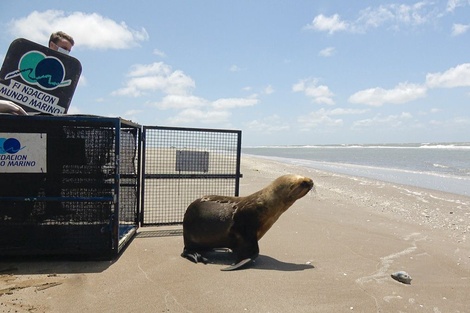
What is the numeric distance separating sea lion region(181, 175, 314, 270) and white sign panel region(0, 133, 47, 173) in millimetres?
2094

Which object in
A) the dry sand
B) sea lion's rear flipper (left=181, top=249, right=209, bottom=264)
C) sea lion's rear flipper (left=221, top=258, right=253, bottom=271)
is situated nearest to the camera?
the dry sand

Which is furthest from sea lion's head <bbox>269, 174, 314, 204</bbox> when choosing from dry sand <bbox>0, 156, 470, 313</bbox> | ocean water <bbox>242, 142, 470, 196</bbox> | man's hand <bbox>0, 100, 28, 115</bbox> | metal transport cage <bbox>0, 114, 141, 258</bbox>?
ocean water <bbox>242, 142, 470, 196</bbox>

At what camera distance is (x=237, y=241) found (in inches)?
207

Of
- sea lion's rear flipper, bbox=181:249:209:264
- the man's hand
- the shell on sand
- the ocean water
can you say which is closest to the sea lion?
sea lion's rear flipper, bbox=181:249:209:264

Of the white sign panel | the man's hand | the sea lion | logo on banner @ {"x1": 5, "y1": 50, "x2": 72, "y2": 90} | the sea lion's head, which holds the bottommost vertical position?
the sea lion

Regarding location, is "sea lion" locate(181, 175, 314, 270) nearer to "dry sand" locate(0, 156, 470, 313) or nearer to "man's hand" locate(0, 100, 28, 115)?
"dry sand" locate(0, 156, 470, 313)

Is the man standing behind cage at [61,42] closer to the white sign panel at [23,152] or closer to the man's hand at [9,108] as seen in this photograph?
the man's hand at [9,108]

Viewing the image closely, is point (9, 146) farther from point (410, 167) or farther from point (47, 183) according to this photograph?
point (410, 167)

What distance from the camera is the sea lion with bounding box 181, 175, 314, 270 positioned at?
528 centimetres

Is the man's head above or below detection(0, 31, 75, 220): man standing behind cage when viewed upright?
above

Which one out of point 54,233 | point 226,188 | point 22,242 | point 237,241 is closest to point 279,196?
point 237,241

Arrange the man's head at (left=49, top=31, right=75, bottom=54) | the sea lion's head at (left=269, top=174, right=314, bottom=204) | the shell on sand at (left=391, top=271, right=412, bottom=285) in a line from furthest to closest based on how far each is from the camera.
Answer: the man's head at (left=49, top=31, right=75, bottom=54)
the sea lion's head at (left=269, top=174, right=314, bottom=204)
the shell on sand at (left=391, top=271, right=412, bottom=285)

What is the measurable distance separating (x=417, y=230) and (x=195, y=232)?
15.1 feet

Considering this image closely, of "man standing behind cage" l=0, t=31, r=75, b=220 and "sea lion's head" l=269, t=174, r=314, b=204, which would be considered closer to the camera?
"man standing behind cage" l=0, t=31, r=75, b=220
